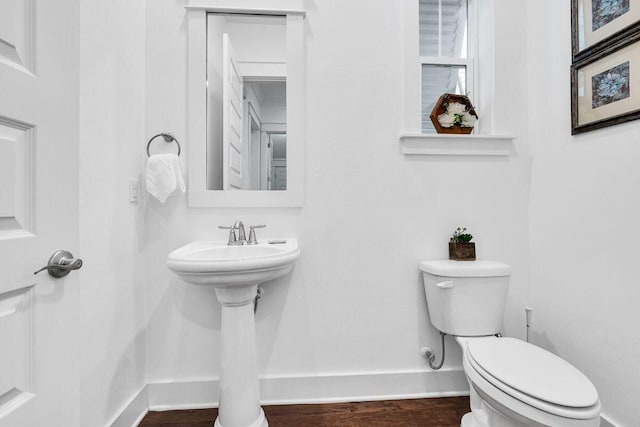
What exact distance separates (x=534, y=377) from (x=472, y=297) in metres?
0.43

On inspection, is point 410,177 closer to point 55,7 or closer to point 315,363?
point 315,363

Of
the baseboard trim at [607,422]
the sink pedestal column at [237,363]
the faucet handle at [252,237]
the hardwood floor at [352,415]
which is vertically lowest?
the hardwood floor at [352,415]

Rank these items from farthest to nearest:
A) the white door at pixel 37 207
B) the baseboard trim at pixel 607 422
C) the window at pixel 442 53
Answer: the window at pixel 442 53, the baseboard trim at pixel 607 422, the white door at pixel 37 207

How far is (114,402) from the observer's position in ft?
4.24

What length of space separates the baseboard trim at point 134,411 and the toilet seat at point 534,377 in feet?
4.70

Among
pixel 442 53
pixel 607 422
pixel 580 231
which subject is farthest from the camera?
pixel 442 53

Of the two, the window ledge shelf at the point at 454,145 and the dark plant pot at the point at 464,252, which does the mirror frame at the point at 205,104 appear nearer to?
the window ledge shelf at the point at 454,145

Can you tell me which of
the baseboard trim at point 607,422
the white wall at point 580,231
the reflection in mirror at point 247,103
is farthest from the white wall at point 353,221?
the baseboard trim at point 607,422

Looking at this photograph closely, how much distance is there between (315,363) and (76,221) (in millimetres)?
1282

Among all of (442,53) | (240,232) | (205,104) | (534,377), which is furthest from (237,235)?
(442,53)

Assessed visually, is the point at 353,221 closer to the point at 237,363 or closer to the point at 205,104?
the point at 237,363

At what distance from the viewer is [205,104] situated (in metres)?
1.59

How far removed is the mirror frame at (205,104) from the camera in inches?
61.6

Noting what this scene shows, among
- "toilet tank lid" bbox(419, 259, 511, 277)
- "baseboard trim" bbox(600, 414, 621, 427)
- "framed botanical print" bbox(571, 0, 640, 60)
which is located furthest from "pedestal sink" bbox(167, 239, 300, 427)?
"framed botanical print" bbox(571, 0, 640, 60)
